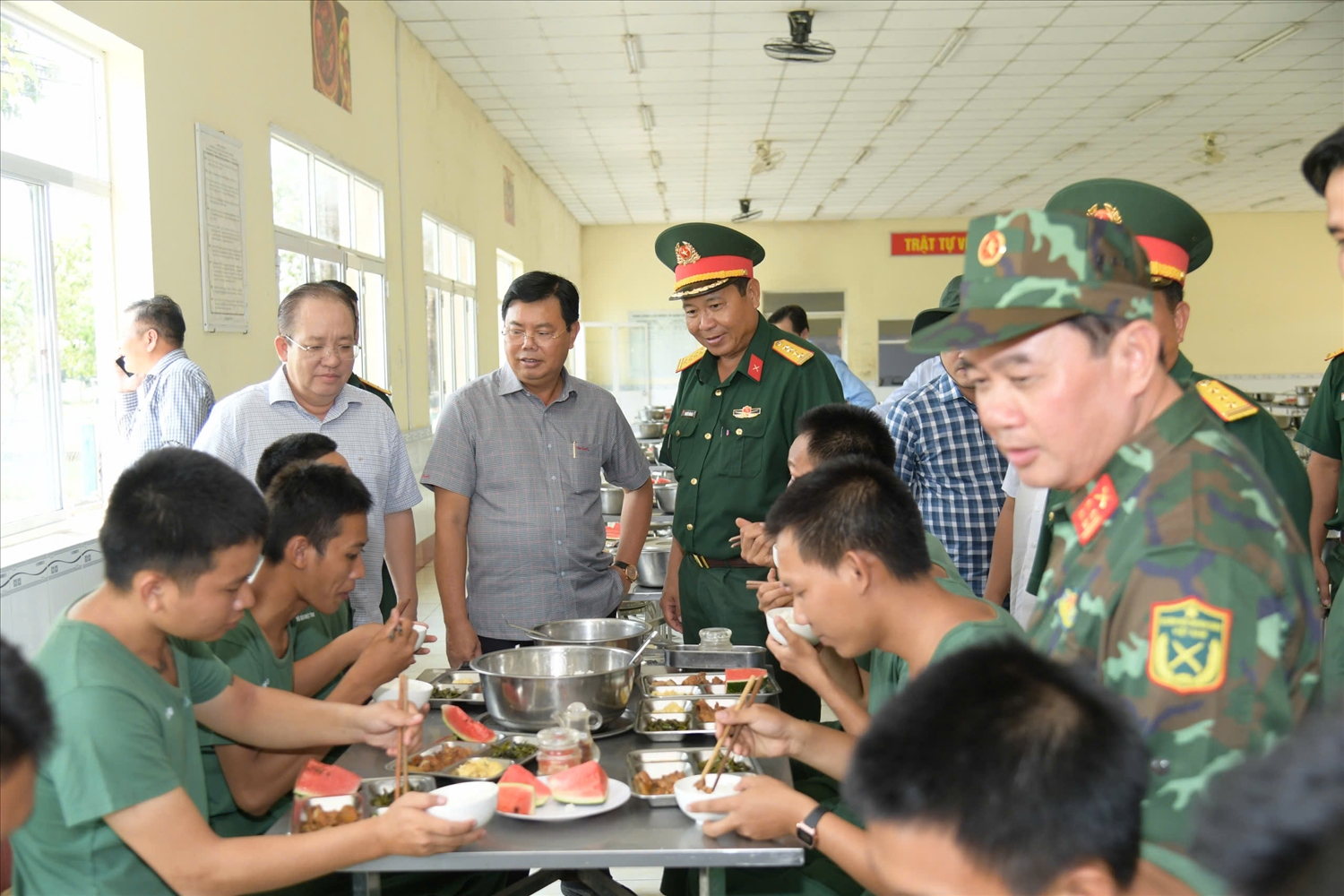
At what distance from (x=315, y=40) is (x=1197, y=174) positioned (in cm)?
1011

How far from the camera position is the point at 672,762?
1.70 meters

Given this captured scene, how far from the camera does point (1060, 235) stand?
3.45 feet

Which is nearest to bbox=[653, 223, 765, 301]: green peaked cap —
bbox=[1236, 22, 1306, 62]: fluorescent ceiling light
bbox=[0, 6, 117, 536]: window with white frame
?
bbox=[0, 6, 117, 536]: window with white frame

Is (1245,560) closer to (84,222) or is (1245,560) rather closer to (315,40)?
(84,222)

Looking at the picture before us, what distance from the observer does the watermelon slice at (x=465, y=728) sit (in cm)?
183

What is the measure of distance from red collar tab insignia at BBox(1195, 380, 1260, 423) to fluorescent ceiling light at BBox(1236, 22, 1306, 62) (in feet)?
20.4

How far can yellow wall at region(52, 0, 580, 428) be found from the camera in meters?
3.58

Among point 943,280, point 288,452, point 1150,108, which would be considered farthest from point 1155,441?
point 943,280

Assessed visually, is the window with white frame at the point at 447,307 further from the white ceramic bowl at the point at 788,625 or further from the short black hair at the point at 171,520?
the short black hair at the point at 171,520

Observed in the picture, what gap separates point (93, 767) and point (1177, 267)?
72.2 inches

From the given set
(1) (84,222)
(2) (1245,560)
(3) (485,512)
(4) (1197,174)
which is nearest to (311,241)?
(1) (84,222)

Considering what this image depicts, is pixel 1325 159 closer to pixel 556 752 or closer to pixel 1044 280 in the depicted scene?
pixel 1044 280

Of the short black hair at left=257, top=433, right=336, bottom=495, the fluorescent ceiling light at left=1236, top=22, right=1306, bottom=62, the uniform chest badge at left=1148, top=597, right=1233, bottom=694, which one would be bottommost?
the uniform chest badge at left=1148, top=597, right=1233, bottom=694

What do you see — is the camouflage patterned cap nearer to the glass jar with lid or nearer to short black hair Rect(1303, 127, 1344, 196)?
short black hair Rect(1303, 127, 1344, 196)
